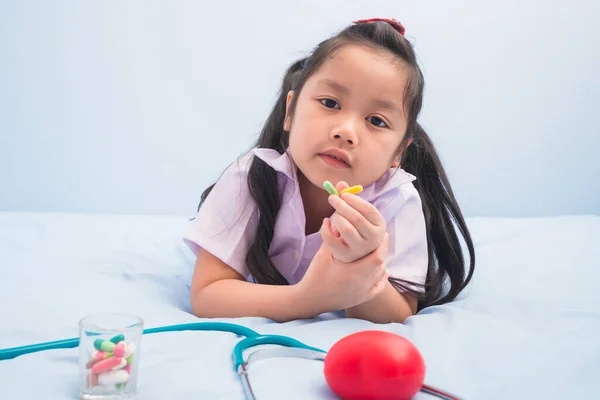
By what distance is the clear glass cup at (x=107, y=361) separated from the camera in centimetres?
60

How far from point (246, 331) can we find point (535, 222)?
128 cm

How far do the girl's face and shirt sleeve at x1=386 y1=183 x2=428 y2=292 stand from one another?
0.13 metres

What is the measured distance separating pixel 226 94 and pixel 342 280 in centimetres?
164

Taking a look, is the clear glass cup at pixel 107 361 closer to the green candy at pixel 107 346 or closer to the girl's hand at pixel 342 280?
the green candy at pixel 107 346

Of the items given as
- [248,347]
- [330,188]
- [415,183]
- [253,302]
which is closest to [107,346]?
[248,347]

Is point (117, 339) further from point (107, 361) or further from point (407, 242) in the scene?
point (407, 242)

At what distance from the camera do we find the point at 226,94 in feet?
8.06

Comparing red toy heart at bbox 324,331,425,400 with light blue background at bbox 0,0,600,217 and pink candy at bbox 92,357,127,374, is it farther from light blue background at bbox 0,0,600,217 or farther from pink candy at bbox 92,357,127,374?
light blue background at bbox 0,0,600,217

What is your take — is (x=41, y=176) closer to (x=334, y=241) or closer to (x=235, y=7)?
(x=235, y=7)

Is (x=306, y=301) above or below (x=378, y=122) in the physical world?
below

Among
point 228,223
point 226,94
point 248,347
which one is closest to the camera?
point 248,347

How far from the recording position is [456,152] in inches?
104

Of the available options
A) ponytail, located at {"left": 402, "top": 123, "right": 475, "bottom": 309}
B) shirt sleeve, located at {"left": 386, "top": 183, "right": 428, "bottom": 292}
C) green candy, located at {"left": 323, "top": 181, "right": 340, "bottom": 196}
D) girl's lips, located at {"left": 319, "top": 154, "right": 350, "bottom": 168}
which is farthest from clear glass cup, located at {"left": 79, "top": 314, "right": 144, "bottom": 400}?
ponytail, located at {"left": 402, "top": 123, "right": 475, "bottom": 309}

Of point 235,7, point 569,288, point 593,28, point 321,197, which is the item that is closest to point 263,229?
point 321,197
